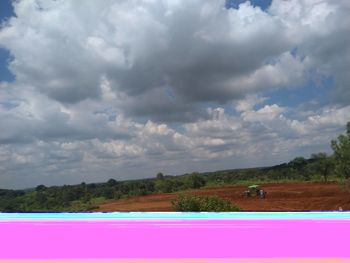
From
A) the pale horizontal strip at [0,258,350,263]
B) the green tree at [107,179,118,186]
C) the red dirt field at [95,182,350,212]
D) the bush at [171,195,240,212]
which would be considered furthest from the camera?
the green tree at [107,179,118,186]

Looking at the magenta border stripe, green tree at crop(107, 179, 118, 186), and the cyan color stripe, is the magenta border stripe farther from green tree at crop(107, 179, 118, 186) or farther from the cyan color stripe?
green tree at crop(107, 179, 118, 186)

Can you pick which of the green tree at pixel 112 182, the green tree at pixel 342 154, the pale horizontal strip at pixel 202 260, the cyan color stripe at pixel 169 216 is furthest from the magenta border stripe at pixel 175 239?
the green tree at pixel 112 182

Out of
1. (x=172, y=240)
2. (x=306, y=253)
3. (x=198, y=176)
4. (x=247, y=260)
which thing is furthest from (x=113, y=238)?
(x=198, y=176)

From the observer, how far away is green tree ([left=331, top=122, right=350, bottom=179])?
610 inches

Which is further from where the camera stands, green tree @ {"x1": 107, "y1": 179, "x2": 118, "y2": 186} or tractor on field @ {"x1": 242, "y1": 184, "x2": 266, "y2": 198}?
green tree @ {"x1": 107, "y1": 179, "x2": 118, "y2": 186}

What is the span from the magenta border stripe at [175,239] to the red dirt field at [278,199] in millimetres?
16038

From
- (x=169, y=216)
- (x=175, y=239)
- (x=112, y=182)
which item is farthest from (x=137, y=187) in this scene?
(x=175, y=239)

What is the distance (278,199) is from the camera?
25281 millimetres

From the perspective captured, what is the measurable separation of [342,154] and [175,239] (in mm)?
12214

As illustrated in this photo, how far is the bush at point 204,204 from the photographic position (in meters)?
13.4

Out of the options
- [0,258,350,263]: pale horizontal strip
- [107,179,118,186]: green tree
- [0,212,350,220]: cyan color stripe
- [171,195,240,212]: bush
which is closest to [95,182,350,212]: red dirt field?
[107,179,118,186]: green tree

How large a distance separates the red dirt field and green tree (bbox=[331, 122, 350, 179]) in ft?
17.9

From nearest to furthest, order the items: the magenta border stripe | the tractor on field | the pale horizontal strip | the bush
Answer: the pale horizontal strip, the magenta border stripe, the bush, the tractor on field

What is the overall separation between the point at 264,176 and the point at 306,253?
27.3m
